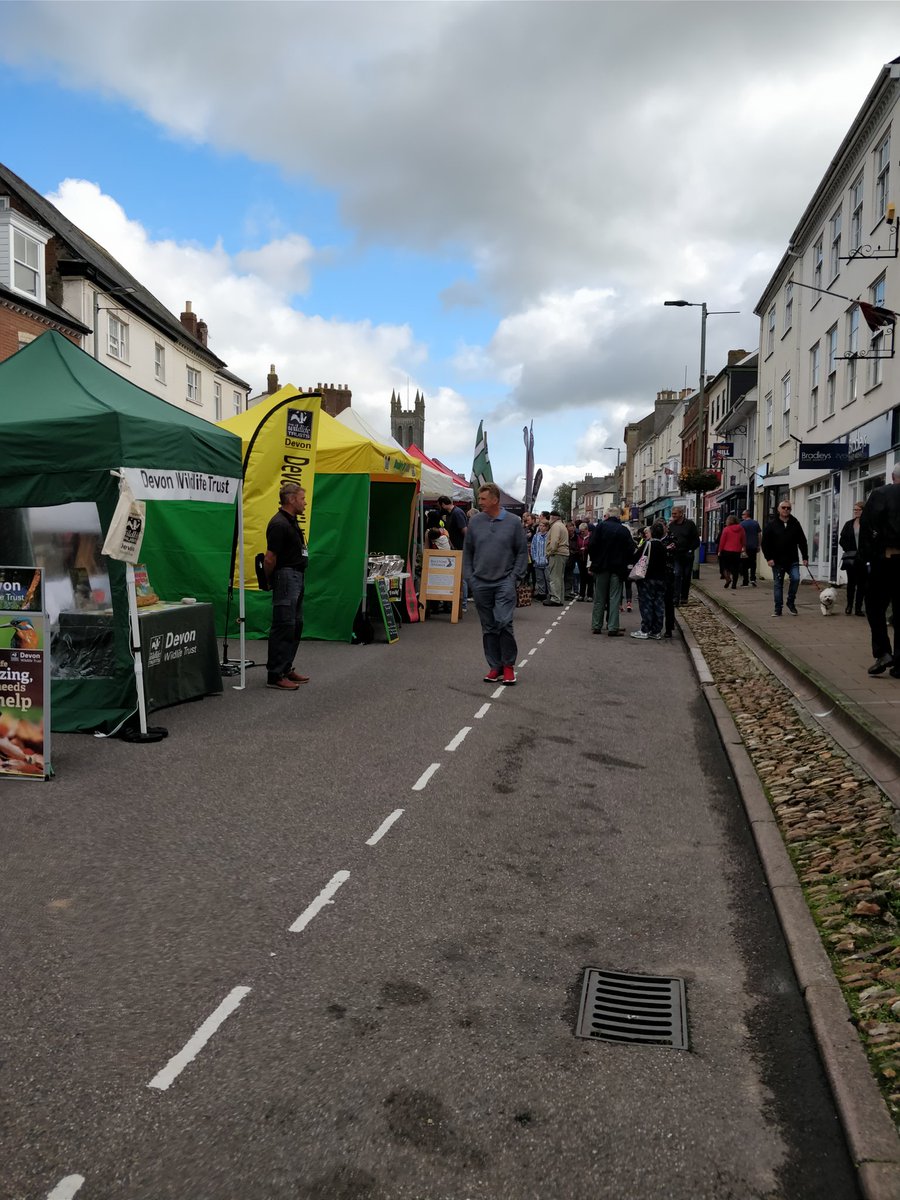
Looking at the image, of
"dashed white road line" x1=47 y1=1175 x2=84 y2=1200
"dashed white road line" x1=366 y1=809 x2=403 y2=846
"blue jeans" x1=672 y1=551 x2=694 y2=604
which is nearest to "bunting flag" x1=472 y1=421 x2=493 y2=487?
"blue jeans" x1=672 y1=551 x2=694 y2=604

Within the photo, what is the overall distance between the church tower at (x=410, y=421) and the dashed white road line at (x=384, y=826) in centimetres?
12131

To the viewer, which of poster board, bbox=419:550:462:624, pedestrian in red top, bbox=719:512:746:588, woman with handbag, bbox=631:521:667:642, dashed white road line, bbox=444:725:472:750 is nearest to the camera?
dashed white road line, bbox=444:725:472:750

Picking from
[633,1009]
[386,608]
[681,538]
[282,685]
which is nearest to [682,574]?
[681,538]

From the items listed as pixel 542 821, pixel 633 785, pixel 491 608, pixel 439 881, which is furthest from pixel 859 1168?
pixel 491 608

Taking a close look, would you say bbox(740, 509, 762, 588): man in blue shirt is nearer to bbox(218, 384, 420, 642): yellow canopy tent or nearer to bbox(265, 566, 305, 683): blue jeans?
bbox(218, 384, 420, 642): yellow canopy tent

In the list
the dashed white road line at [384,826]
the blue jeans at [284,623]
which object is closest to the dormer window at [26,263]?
the blue jeans at [284,623]

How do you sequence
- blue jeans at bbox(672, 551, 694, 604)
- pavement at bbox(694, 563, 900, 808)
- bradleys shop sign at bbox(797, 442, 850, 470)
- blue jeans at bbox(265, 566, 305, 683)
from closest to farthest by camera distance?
Result: 1. pavement at bbox(694, 563, 900, 808)
2. blue jeans at bbox(265, 566, 305, 683)
3. blue jeans at bbox(672, 551, 694, 604)
4. bradleys shop sign at bbox(797, 442, 850, 470)

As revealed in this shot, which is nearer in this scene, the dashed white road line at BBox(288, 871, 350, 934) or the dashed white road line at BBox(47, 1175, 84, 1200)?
A: the dashed white road line at BBox(47, 1175, 84, 1200)

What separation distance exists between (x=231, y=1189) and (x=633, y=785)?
4313 millimetres

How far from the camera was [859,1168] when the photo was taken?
247cm

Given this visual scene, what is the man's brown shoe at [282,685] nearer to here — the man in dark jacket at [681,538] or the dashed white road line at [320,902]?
the dashed white road line at [320,902]

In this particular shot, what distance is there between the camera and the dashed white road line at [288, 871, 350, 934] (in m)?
3.97

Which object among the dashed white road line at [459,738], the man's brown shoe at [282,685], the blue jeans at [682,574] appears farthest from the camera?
the blue jeans at [682,574]

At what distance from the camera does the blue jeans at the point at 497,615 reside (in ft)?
32.9
